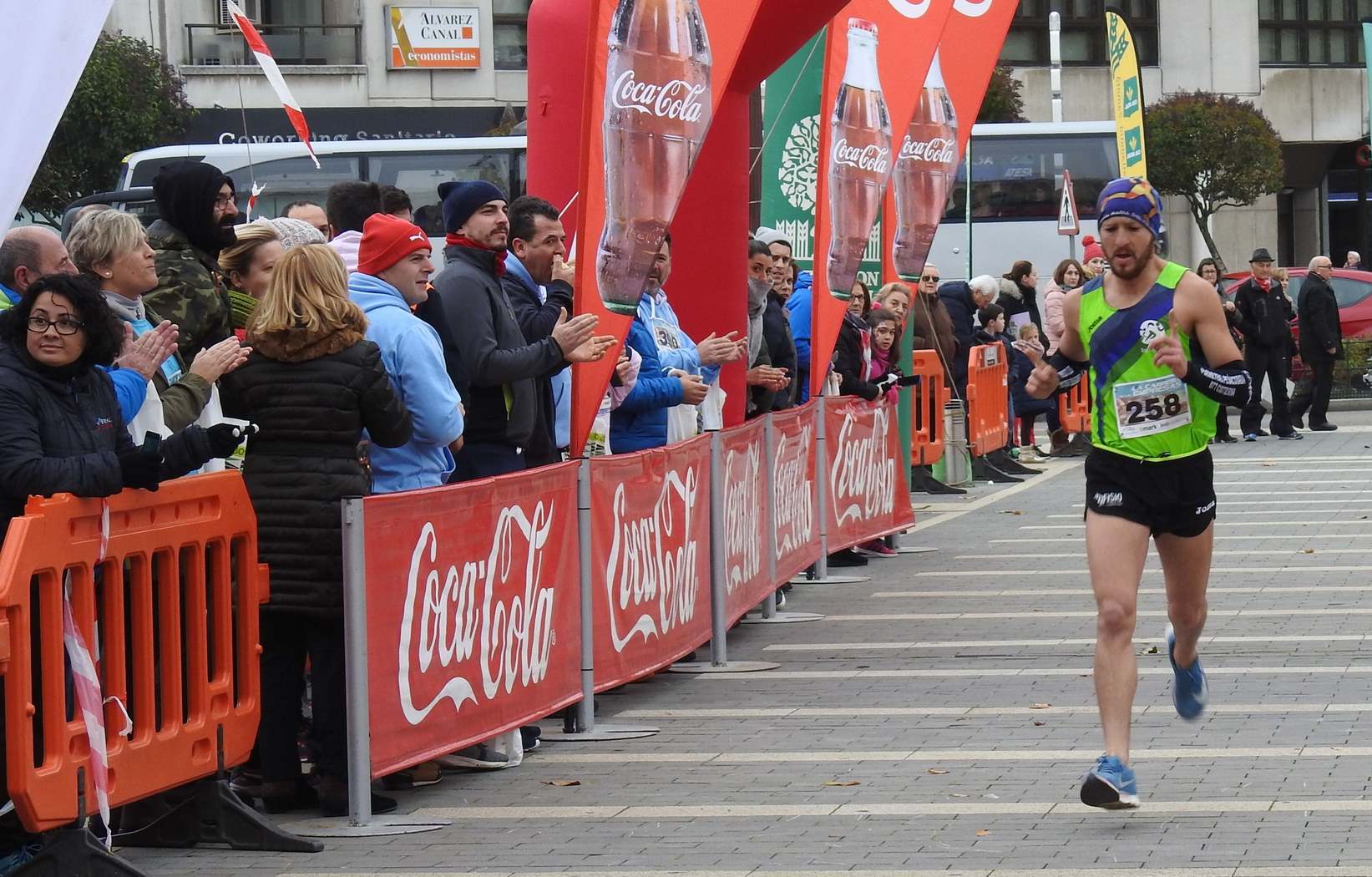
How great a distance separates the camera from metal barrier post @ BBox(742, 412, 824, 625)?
10625 mm

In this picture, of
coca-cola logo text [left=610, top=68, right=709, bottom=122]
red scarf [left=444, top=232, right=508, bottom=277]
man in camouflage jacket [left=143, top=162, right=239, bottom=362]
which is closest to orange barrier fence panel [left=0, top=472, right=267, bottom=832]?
man in camouflage jacket [left=143, top=162, right=239, bottom=362]

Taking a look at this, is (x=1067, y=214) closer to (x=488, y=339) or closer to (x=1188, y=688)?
(x=488, y=339)

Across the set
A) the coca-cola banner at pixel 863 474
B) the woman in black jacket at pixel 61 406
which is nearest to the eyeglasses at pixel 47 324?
the woman in black jacket at pixel 61 406

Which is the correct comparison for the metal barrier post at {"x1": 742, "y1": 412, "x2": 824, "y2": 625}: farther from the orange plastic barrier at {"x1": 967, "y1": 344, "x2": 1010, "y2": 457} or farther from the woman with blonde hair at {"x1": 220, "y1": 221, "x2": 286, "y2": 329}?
the orange plastic barrier at {"x1": 967, "y1": 344, "x2": 1010, "y2": 457}

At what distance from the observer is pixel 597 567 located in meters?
8.02

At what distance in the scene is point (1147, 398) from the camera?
6578mm

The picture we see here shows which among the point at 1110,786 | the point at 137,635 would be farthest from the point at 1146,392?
the point at 137,635

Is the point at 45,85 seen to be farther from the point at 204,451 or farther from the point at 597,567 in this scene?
the point at 597,567

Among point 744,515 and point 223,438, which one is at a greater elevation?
point 223,438

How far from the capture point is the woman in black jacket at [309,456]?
20.9 ft

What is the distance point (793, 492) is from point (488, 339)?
13.2ft

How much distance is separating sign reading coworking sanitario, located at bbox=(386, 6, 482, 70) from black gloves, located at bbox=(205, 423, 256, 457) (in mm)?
41022

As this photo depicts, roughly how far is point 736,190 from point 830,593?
2554mm

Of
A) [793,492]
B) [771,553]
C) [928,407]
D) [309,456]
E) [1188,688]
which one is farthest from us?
[928,407]
